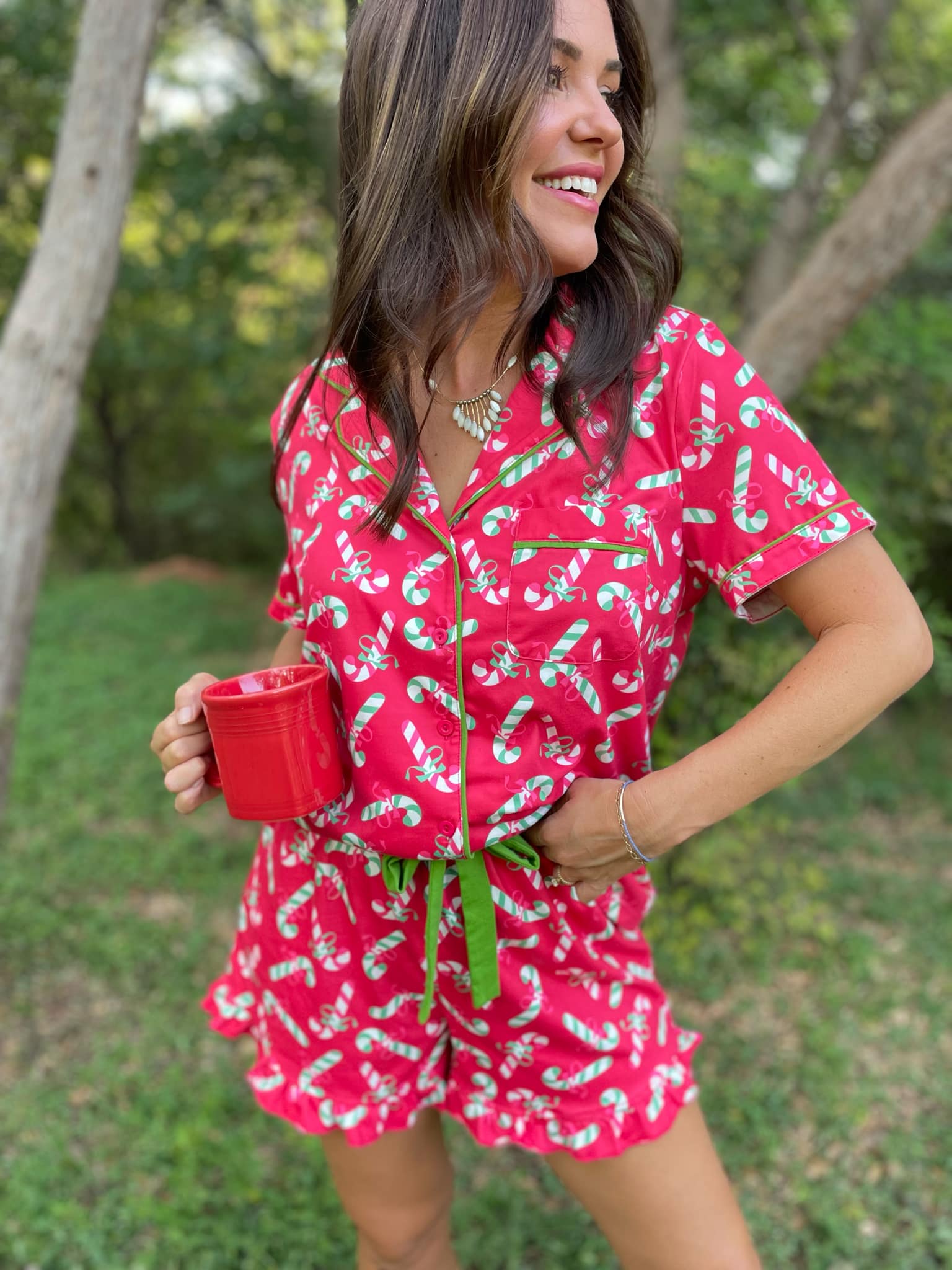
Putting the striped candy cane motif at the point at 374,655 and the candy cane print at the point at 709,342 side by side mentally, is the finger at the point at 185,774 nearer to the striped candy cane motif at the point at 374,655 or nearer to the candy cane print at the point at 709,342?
the striped candy cane motif at the point at 374,655

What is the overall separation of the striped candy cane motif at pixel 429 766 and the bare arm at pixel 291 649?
339 mm

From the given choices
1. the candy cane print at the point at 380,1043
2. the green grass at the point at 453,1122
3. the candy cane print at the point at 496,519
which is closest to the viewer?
the candy cane print at the point at 496,519

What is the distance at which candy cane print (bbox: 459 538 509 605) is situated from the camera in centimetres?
133

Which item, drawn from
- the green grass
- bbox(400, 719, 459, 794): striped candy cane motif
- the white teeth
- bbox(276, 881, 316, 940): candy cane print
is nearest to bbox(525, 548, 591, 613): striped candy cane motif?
bbox(400, 719, 459, 794): striped candy cane motif

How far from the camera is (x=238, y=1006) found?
175cm

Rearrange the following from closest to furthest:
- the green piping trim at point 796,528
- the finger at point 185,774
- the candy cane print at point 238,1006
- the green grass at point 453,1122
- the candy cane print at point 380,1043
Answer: the green piping trim at point 796,528 < the finger at point 185,774 < the candy cane print at point 380,1043 < the candy cane print at point 238,1006 < the green grass at point 453,1122

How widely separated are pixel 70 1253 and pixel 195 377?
9.47 metres

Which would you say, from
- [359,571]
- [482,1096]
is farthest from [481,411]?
[482,1096]

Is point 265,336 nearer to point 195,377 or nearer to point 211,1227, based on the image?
point 195,377

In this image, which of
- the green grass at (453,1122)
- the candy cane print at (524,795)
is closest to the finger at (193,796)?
the candy cane print at (524,795)

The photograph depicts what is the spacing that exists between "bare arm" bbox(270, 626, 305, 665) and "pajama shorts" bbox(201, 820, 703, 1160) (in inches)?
10.0

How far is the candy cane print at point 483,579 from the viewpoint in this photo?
1326 mm

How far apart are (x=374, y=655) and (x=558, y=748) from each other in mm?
275

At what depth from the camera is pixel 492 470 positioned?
1.36m
